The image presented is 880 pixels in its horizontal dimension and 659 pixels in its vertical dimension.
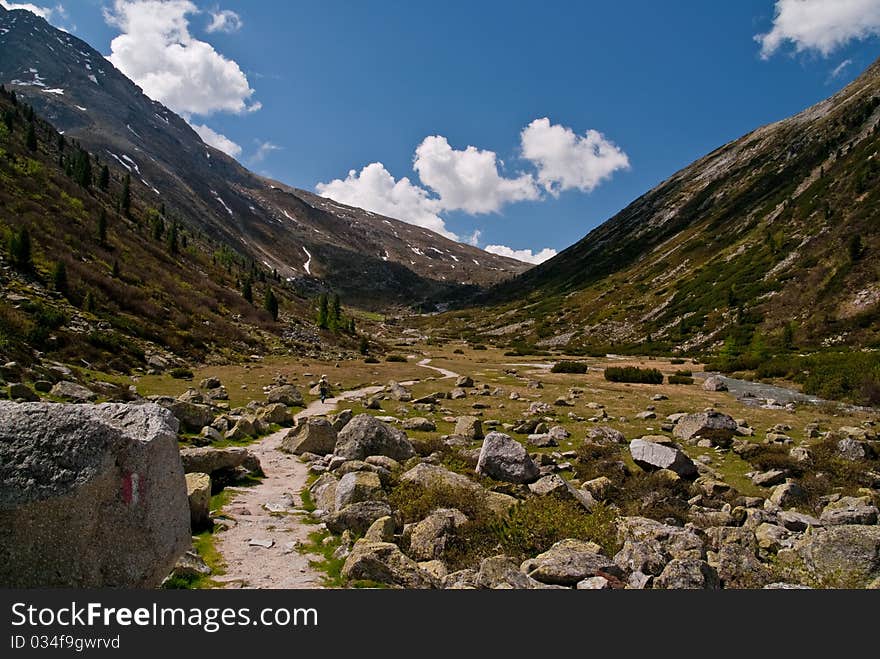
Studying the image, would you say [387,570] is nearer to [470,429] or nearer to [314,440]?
[314,440]

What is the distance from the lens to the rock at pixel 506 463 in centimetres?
1816

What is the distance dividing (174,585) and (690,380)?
191ft

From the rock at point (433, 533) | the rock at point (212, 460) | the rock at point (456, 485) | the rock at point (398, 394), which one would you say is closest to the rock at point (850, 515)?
the rock at point (456, 485)

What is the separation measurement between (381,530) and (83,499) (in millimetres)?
6820

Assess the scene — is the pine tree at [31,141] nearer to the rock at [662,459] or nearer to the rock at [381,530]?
the rock at [381,530]

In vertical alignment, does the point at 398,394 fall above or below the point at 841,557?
above

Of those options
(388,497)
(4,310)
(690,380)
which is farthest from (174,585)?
(690,380)

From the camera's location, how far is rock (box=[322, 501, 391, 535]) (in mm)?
13062

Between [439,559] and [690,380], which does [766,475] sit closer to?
[439,559]

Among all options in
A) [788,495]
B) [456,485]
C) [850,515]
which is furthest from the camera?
[788,495]

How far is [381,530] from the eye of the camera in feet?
40.3

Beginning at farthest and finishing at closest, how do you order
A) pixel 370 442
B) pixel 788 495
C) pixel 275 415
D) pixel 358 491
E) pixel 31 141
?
1. pixel 31 141
2. pixel 275 415
3. pixel 370 442
4. pixel 788 495
5. pixel 358 491

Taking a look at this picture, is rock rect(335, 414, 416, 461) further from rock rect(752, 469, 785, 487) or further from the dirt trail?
rock rect(752, 469, 785, 487)

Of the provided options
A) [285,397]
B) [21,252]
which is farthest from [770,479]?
[21,252]
